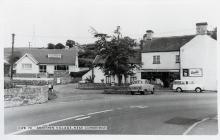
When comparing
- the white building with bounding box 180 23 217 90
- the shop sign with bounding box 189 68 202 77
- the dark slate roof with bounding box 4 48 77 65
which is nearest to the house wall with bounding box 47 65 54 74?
the dark slate roof with bounding box 4 48 77 65

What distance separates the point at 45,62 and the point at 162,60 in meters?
18.5

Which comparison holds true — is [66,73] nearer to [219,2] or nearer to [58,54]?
[58,54]

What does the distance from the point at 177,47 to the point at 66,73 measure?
18.9 meters

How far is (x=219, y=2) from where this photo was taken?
25.7 ft

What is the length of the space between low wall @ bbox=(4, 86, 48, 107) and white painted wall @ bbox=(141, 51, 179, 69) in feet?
58.6

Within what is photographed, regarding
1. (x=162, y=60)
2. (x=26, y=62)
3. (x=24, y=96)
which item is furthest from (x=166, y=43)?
(x=24, y=96)

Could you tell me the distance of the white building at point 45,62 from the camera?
41.2 metres

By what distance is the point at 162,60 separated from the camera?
3241 cm

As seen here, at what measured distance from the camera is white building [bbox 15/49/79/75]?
135ft

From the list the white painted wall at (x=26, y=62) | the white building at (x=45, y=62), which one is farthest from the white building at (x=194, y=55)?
the white painted wall at (x=26, y=62)

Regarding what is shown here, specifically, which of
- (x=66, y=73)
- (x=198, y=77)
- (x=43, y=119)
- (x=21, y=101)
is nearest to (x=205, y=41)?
(x=198, y=77)

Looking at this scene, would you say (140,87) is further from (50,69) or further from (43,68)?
(43,68)
